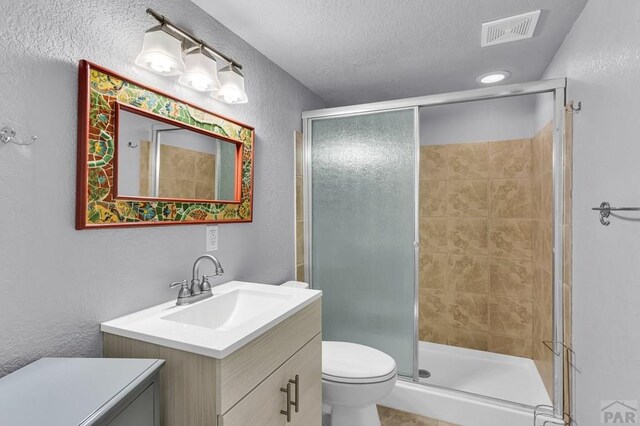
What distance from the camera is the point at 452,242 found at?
113 inches

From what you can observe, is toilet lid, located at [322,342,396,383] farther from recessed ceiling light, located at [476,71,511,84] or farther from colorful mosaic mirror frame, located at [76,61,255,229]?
recessed ceiling light, located at [476,71,511,84]

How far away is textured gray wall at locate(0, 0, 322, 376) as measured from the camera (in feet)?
2.97

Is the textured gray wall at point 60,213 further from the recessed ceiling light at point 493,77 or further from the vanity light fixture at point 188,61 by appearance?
the recessed ceiling light at point 493,77

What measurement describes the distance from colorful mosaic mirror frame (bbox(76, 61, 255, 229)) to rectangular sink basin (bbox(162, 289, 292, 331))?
14.5 inches

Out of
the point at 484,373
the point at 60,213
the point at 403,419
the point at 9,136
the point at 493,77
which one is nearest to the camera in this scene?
the point at 9,136

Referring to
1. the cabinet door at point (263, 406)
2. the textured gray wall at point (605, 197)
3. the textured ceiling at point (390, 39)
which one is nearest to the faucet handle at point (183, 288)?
the cabinet door at point (263, 406)

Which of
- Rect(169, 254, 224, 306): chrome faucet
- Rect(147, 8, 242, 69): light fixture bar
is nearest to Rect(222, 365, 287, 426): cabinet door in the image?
Rect(169, 254, 224, 306): chrome faucet

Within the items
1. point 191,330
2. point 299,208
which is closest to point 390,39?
point 299,208

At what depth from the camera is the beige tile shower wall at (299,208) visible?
2.35m

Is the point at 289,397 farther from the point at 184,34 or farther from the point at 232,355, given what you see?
the point at 184,34

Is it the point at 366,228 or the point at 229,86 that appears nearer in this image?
the point at 229,86

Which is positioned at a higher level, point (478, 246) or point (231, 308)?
point (478, 246)

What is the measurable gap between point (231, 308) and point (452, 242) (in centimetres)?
206

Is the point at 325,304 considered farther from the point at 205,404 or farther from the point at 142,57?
the point at 142,57
